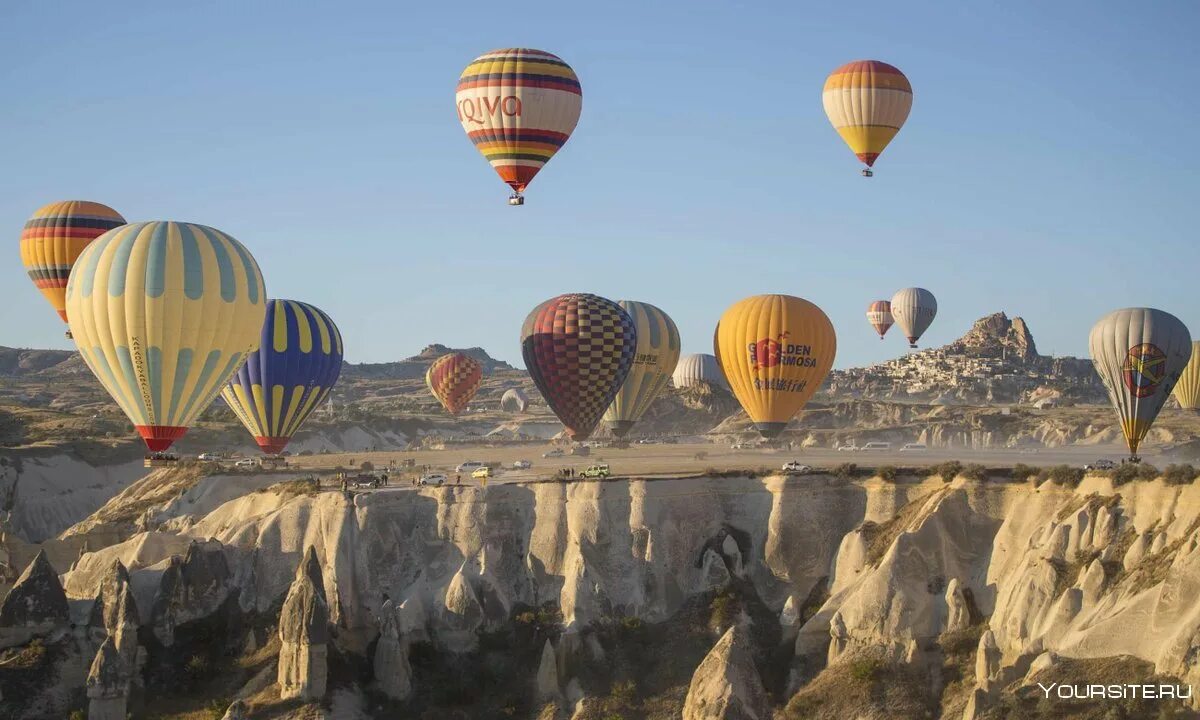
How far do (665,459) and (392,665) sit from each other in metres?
28.5

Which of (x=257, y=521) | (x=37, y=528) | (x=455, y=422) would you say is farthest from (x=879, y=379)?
(x=257, y=521)

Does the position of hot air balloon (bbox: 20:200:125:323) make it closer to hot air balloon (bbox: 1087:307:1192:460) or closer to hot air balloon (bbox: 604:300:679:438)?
hot air balloon (bbox: 604:300:679:438)

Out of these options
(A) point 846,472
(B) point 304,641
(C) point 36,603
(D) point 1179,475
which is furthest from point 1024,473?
(C) point 36,603

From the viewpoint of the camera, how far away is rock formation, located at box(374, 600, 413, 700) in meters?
57.8

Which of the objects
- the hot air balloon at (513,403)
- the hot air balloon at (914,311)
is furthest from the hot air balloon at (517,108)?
the hot air balloon at (513,403)

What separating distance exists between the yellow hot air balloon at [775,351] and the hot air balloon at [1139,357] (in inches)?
475

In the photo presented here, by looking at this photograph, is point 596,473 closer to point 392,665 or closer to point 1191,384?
point 392,665

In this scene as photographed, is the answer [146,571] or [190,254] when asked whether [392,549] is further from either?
[190,254]

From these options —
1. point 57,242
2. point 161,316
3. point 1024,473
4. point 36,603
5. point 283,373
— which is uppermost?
point 57,242

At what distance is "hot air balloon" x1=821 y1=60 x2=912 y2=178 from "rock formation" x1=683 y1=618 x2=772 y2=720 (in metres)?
29.3

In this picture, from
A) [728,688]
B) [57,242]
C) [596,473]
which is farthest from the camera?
[57,242]

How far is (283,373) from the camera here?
238 feet

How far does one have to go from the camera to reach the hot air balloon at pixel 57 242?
3177 inches

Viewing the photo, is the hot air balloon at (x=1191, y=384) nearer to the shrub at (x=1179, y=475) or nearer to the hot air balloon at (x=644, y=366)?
the hot air balloon at (x=644, y=366)
